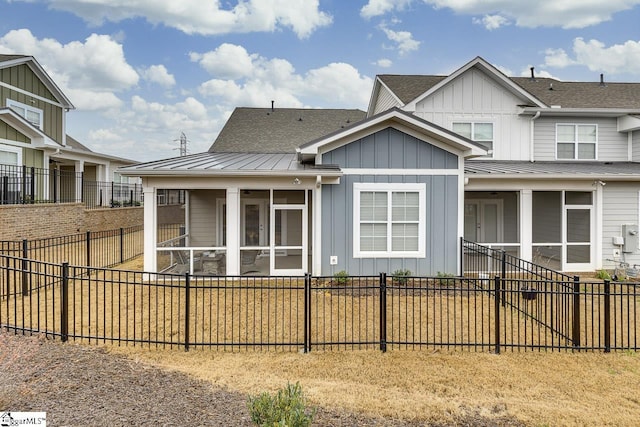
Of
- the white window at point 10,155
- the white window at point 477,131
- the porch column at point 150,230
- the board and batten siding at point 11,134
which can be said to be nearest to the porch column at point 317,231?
the porch column at point 150,230

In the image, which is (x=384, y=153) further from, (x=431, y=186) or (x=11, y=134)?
(x=11, y=134)

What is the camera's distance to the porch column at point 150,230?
10.7 meters

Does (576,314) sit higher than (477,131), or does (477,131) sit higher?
(477,131)

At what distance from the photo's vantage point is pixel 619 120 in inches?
604

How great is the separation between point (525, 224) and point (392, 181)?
5.08 metres

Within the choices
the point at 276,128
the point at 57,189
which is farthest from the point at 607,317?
the point at 57,189

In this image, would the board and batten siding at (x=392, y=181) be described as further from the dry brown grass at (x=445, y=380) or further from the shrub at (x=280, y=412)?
the shrub at (x=280, y=412)

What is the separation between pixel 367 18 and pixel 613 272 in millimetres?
18998

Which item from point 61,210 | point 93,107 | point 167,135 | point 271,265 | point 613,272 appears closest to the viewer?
point 271,265

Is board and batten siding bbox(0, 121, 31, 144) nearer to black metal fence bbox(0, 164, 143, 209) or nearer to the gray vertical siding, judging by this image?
black metal fence bbox(0, 164, 143, 209)

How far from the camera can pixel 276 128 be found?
23516mm

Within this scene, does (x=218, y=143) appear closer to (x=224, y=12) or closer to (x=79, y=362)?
(x=224, y=12)

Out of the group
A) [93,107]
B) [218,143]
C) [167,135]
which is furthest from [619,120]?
[167,135]

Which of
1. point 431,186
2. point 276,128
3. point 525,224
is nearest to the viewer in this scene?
point 431,186
